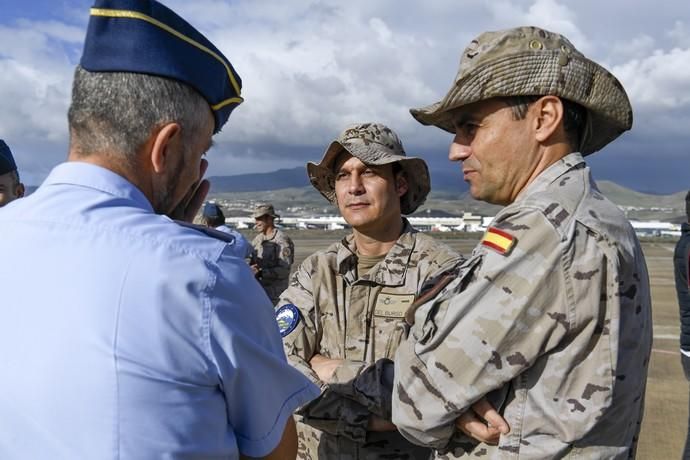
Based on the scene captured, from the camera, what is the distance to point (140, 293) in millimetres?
1229

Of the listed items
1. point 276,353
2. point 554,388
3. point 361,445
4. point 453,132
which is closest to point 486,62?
point 453,132

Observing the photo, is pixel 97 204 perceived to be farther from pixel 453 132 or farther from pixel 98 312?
pixel 453 132

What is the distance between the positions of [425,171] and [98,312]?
2235 millimetres

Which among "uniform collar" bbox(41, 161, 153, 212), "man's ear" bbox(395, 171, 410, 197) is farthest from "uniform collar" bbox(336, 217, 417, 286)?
"uniform collar" bbox(41, 161, 153, 212)

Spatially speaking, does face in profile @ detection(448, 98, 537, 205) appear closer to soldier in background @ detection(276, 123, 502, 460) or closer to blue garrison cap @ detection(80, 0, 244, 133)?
soldier in background @ detection(276, 123, 502, 460)

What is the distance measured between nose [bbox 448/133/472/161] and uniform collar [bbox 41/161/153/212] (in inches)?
43.6

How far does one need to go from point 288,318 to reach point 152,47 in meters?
1.75

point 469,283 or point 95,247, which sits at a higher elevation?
point 95,247

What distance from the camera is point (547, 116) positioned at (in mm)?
1915

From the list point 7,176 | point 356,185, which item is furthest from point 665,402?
point 7,176

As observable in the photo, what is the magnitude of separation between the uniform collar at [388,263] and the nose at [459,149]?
36.3 inches

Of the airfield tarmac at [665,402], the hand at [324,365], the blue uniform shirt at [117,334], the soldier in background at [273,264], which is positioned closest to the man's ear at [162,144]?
the blue uniform shirt at [117,334]

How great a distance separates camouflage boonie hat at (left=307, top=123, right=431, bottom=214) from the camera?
3090 mm

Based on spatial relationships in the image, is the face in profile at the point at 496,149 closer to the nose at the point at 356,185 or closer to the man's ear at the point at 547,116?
the man's ear at the point at 547,116
